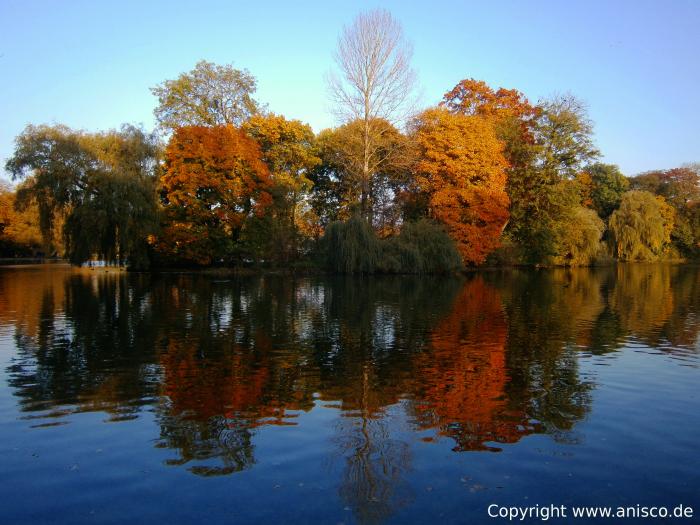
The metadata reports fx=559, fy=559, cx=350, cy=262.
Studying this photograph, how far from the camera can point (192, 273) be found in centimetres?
4122

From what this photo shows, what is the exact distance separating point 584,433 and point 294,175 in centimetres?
4161

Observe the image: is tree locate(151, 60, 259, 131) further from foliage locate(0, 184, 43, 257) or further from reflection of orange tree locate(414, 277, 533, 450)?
reflection of orange tree locate(414, 277, 533, 450)

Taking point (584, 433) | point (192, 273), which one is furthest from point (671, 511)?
point (192, 273)

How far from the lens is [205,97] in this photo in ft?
156

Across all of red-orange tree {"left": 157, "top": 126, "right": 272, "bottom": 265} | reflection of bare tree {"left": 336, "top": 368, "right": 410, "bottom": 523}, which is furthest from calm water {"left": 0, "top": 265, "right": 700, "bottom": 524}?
red-orange tree {"left": 157, "top": 126, "right": 272, "bottom": 265}

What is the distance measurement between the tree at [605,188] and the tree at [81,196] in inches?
1953

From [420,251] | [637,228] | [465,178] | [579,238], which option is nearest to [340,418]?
[420,251]

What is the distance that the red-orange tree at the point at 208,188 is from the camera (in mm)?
40094

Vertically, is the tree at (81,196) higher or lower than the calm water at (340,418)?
higher

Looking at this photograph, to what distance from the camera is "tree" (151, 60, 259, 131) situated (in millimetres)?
46594

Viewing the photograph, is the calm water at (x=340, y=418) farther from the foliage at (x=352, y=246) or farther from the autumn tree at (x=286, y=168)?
the autumn tree at (x=286, y=168)

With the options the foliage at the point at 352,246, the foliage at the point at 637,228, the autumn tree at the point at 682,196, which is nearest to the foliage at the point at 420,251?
the foliage at the point at 352,246

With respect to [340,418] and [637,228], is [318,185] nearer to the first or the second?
[637,228]

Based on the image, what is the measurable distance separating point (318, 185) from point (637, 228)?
104ft
